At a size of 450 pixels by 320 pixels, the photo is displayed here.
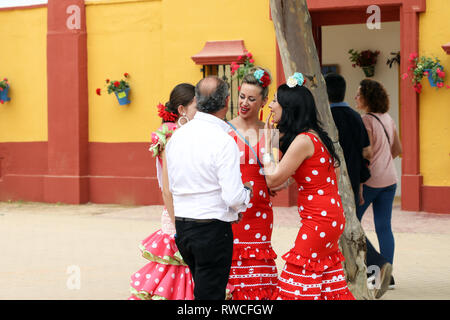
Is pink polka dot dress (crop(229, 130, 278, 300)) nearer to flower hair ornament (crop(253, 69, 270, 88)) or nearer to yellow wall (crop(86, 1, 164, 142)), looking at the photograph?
flower hair ornament (crop(253, 69, 270, 88))

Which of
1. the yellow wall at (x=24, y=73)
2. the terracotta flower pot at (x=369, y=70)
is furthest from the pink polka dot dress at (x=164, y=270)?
the terracotta flower pot at (x=369, y=70)

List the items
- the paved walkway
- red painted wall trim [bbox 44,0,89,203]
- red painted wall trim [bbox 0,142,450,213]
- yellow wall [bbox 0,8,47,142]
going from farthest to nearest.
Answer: yellow wall [bbox 0,8,47,142]
red painted wall trim [bbox 44,0,89,203]
red painted wall trim [bbox 0,142,450,213]
the paved walkway

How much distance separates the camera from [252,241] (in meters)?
4.79

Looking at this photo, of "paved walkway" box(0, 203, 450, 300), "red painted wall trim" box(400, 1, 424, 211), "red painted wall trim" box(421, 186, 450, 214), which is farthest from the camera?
"red painted wall trim" box(400, 1, 424, 211)

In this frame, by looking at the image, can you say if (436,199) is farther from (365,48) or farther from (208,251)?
(208,251)

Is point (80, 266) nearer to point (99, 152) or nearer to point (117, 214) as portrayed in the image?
point (117, 214)

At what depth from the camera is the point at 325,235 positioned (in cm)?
434

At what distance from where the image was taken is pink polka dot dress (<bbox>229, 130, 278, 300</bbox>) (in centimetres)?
474

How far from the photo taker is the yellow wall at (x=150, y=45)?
11.9 m

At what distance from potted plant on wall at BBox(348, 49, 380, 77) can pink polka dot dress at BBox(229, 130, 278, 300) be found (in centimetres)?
916

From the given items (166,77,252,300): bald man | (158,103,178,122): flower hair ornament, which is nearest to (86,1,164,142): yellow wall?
(158,103,178,122): flower hair ornament

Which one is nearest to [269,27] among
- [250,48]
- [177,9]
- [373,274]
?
[250,48]

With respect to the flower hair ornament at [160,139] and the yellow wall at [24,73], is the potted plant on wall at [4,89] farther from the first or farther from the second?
the flower hair ornament at [160,139]
